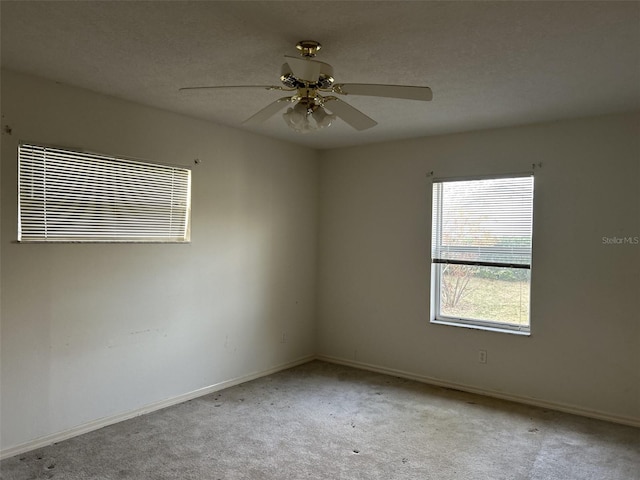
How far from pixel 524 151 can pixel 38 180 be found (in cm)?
368

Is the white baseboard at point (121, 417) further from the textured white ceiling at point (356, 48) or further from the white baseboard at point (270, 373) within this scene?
the textured white ceiling at point (356, 48)

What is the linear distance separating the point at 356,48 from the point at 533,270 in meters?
2.53

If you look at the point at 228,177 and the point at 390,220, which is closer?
the point at 228,177

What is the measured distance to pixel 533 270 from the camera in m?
3.90

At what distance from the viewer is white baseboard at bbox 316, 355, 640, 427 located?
354 cm

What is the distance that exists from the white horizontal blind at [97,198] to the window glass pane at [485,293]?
96.6 inches

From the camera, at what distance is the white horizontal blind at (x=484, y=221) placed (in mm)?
3984

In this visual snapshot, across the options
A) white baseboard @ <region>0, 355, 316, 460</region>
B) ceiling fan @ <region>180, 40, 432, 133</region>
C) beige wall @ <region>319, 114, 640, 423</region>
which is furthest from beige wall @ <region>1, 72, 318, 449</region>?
ceiling fan @ <region>180, 40, 432, 133</region>

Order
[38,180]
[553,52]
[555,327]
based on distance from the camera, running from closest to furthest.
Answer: [553,52] < [38,180] < [555,327]

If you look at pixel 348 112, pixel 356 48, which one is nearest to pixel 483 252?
pixel 348 112

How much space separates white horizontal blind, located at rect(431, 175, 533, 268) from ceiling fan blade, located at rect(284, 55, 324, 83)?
2.54 metres

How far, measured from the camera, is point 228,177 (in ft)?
13.7

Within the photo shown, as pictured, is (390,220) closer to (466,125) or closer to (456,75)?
(466,125)

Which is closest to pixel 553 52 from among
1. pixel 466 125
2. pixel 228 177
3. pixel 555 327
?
pixel 466 125
